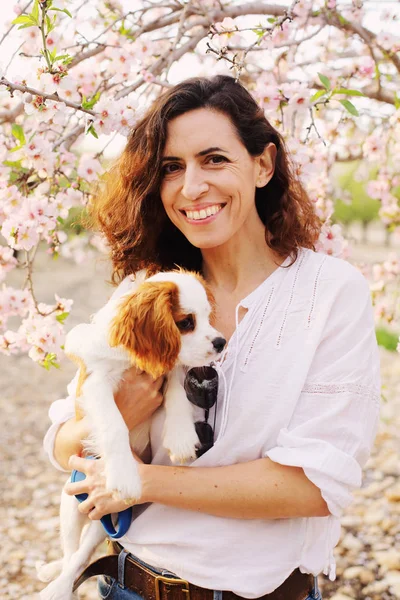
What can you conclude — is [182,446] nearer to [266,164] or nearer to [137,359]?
[137,359]

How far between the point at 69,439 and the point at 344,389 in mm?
880

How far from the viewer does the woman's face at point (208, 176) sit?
1.81 m

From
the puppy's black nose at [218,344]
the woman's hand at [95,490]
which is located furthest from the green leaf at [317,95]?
the woman's hand at [95,490]

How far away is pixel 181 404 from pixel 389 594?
7.29 ft

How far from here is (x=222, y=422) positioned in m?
1.64

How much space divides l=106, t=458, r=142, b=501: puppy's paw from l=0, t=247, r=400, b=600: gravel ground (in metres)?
1.08

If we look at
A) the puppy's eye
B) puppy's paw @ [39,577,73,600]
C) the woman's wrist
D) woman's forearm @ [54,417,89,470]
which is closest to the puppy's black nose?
the puppy's eye

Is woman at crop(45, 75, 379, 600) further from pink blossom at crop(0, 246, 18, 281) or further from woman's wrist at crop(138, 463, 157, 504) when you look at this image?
pink blossom at crop(0, 246, 18, 281)

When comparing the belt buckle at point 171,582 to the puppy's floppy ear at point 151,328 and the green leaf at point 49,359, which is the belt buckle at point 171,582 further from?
the green leaf at point 49,359

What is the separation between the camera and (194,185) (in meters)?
1.80

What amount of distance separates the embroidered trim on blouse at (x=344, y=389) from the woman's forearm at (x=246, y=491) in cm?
21

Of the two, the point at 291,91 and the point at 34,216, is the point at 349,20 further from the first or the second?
the point at 34,216

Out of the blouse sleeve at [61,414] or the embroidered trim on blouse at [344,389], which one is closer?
the embroidered trim on blouse at [344,389]

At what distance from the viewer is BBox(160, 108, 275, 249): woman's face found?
1.81 metres
